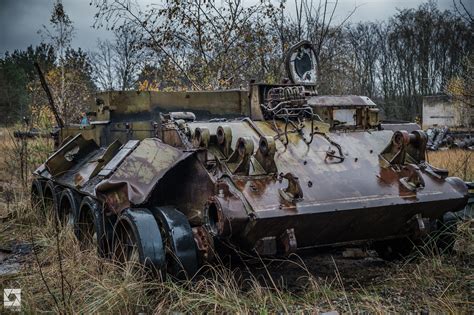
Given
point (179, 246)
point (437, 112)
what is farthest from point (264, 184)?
point (437, 112)

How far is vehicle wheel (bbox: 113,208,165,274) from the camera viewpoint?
5070 mm

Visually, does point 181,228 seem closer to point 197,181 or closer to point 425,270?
point 197,181

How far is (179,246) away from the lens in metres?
5.11

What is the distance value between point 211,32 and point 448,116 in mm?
23137

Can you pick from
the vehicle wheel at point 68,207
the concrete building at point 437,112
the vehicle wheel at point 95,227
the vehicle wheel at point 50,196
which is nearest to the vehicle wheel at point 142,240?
the vehicle wheel at point 95,227

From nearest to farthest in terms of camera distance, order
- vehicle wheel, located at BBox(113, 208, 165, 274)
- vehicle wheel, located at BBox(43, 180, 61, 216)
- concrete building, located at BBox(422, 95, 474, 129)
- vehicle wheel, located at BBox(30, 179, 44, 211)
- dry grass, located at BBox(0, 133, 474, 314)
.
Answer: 1. dry grass, located at BBox(0, 133, 474, 314)
2. vehicle wheel, located at BBox(113, 208, 165, 274)
3. vehicle wheel, located at BBox(43, 180, 61, 216)
4. vehicle wheel, located at BBox(30, 179, 44, 211)
5. concrete building, located at BBox(422, 95, 474, 129)

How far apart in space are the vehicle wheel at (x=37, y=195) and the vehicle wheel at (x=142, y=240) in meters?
3.83

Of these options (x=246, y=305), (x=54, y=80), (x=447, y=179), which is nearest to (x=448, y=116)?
(x=54, y=80)

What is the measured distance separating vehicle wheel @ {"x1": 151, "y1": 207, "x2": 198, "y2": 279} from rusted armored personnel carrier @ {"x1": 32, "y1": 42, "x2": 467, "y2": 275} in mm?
11

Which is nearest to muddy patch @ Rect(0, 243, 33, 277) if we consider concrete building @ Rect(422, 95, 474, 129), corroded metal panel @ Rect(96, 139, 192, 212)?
corroded metal panel @ Rect(96, 139, 192, 212)

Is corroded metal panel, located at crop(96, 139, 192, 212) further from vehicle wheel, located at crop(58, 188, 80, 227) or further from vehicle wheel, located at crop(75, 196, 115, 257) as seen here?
vehicle wheel, located at crop(58, 188, 80, 227)

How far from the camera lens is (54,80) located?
17000 mm

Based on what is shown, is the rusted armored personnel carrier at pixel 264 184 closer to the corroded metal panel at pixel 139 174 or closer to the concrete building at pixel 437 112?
the corroded metal panel at pixel 139 174

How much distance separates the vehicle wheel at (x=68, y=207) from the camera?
7258 mm
